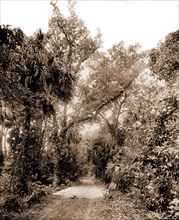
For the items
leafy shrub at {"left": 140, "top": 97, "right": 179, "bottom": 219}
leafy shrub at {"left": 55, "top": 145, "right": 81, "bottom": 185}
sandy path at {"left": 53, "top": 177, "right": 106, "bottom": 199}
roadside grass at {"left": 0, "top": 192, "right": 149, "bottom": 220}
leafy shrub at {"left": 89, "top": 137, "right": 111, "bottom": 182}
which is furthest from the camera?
leafy shrub at {"left": 89, "top": 137, "right": 111, "bottom": 182}

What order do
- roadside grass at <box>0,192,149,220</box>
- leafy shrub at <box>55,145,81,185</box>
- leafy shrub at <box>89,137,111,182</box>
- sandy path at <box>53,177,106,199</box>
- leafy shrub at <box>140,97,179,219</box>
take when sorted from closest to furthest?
leafy shrub at <box>140,97,179,219</box> → roadside grass at <box>0,192,149,220</box> → sandy path at <box>53,177,106,199</box> → leafy shrub at <box>55,145,81,185</box> → leafy shrub at <box>89,137,111,182</box>

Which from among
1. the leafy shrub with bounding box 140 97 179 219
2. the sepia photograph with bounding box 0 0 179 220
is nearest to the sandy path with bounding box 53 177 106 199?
the sepia photograph with bounding box 0 0 179 220

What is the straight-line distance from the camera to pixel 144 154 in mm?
9352

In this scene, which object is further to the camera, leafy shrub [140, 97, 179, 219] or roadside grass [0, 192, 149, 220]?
roadside grass [0, 192, 149, 220]

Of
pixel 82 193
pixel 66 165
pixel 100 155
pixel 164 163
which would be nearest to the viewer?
pixel 164 163

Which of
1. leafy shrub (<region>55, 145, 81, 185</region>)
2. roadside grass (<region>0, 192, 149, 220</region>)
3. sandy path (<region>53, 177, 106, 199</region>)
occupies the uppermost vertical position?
leafy shrub (<region>55, 145, 81, 185</region>)

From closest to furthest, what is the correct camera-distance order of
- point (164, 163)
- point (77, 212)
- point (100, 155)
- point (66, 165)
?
point (164, 163), point (77, 212), point (66, 165), point (100, 155)

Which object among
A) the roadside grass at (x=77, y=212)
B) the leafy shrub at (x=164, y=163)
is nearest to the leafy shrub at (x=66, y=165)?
the roadside grass at (x=77, y=212)

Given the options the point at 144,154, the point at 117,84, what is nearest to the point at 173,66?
the point at 144,154

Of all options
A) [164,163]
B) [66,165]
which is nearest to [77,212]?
[164,163]

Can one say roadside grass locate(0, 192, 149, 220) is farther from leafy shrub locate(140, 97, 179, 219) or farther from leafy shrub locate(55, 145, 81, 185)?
leafy shrub locate(55, 145, 81, 185)

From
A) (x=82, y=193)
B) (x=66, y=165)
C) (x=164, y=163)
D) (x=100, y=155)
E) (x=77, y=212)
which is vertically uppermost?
(x=100, y=155)

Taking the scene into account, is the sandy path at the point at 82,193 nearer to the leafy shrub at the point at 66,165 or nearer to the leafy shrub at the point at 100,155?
the leafy shrub at the point at 66,165

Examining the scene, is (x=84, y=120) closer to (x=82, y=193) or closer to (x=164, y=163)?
(x=82, y=193)
